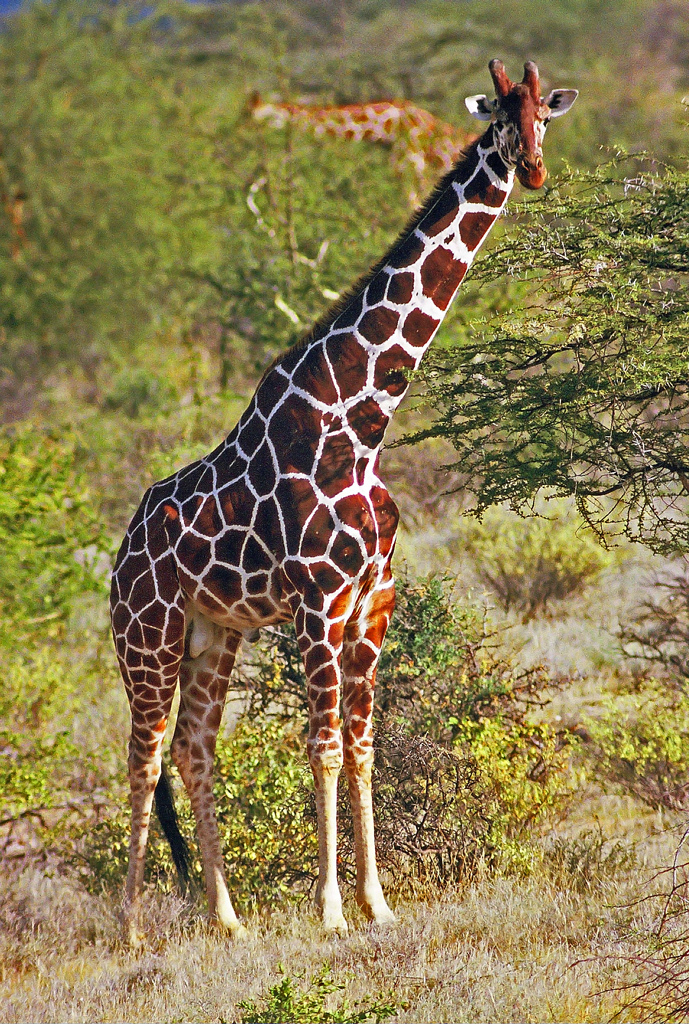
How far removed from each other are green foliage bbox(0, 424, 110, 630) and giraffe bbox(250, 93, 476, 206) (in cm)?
870

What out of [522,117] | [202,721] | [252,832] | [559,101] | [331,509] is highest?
[559,101]

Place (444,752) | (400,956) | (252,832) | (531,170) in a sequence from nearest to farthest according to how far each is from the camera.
→ (531,170)
(400,956)
(444,752)
(252,832)

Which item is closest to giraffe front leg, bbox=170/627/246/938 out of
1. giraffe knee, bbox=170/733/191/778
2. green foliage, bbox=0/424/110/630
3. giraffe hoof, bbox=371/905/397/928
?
giraffe knee, bbox=170/733/191/778

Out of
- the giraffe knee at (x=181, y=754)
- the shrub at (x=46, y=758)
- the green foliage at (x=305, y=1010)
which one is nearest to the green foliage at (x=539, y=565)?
the shrub at (x=46, y=758)

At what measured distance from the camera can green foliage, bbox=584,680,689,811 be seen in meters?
7.01

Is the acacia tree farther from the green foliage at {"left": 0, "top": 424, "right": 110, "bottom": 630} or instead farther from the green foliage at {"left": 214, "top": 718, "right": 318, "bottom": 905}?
the green foliage at {"left": 0, "top": 424, "right": 110, "bottom": 630}

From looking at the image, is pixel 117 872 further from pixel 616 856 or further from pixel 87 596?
pixel 87 596

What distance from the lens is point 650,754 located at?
7.01m

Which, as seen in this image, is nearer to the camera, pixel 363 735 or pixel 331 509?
pixel 331 509

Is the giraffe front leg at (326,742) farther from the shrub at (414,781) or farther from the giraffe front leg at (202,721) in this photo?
the shrub at (414,781)

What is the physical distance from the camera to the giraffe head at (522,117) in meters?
5.12

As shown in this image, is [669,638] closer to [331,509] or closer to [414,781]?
[414,781]

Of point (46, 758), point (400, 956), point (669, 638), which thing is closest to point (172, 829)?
point (400, 956)

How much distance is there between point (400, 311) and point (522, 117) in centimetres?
102
